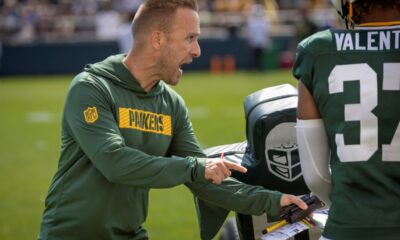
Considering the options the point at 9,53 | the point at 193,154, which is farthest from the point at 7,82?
Answer: the point at 193,154

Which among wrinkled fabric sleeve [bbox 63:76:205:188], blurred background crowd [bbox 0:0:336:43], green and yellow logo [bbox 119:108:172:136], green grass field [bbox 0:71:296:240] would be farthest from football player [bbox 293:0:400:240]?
blurred background crowd [bbox 0:0:336:43]

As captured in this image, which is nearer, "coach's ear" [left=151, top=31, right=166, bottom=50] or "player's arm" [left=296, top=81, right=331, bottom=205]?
"player's arm" [left=296, top=81, right=331, bottom=205]

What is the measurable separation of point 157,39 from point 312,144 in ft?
3.69

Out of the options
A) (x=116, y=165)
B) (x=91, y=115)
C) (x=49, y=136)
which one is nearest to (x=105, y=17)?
(x=49, y=136)

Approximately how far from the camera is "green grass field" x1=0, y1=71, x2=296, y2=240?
7676 millimetres

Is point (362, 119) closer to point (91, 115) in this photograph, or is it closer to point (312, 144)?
point (312, 144)

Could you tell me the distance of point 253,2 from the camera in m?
35.3

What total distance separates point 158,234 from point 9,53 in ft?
77.8

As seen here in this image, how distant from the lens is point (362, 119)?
2826mm

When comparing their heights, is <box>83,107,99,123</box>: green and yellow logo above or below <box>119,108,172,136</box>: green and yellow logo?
above

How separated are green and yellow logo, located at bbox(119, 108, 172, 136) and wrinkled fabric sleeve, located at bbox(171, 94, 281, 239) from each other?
0.14m

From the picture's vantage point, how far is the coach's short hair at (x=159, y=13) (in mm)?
3732

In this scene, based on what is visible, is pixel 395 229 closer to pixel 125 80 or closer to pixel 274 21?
pixel 125 80

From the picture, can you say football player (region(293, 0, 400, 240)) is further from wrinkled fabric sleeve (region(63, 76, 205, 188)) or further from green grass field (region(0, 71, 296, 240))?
green grass field (region(0, 71, 296, 240))
